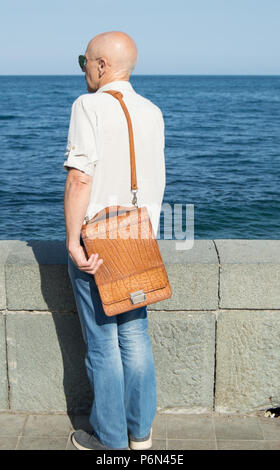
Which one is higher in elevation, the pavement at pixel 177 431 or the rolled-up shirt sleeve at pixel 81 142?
the rolled-up shirt sleeve at pixel 81 142

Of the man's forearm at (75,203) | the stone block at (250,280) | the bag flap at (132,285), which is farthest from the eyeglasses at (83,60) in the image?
the stone block at (250,280)

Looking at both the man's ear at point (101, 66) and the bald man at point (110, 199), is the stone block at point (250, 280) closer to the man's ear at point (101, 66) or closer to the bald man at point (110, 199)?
the bald man at point (110, 199)

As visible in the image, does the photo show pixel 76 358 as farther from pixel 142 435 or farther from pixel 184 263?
pixel 184 263

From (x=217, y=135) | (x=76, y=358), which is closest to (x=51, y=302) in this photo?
(x=76, y=358)

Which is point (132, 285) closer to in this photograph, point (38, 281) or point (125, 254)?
point (125, 254)

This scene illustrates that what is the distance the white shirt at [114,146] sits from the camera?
2.38 meters

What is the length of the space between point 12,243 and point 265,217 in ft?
48.0

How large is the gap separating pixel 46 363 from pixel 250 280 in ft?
3.72

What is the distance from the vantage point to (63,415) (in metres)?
3.22

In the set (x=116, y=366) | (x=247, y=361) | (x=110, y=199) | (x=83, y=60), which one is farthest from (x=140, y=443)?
(x=83, y=60)

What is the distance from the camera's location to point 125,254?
8.27 feet

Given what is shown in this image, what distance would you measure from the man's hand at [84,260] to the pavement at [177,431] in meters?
0.98

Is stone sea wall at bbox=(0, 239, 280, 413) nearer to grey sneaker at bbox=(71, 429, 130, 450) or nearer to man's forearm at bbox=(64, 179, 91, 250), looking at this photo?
grey sneaker at bbox=(71, 429, 130, 450)
